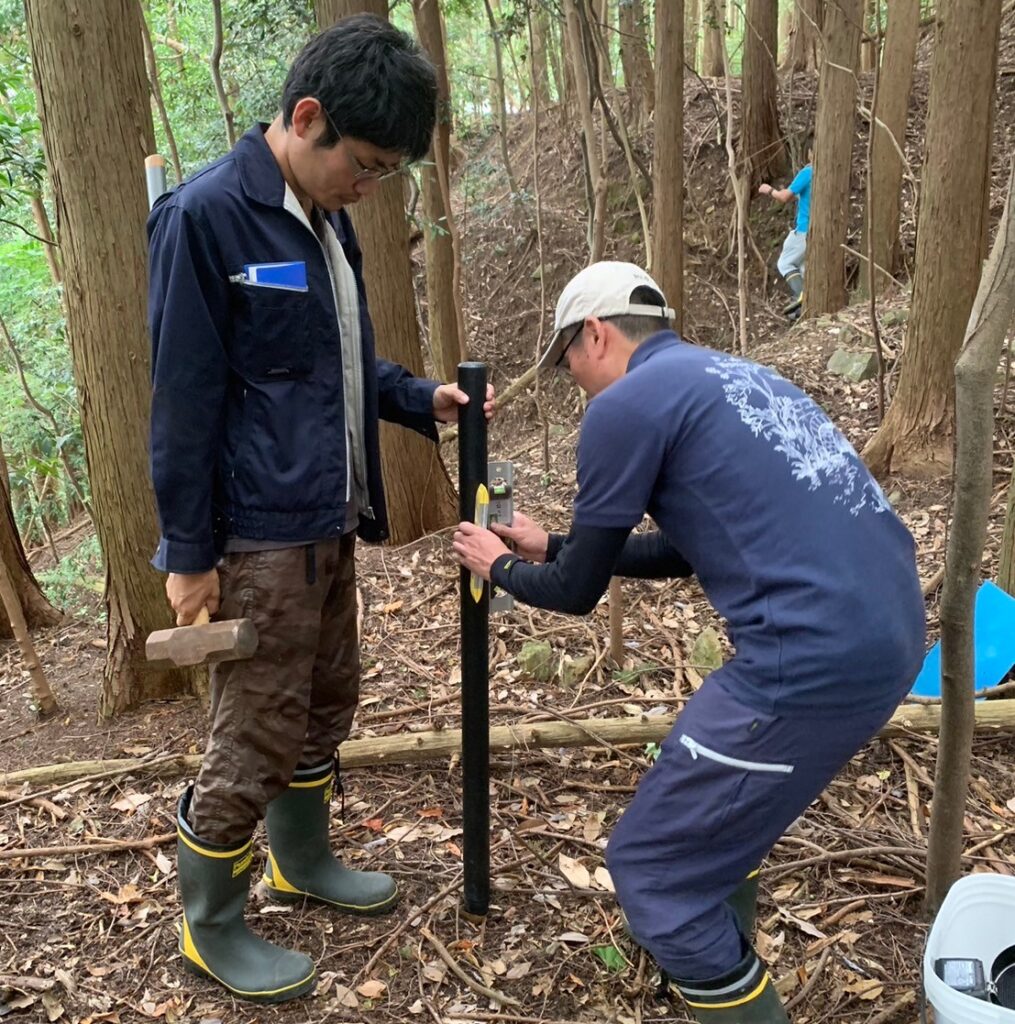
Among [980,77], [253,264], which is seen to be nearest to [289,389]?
[253,264]

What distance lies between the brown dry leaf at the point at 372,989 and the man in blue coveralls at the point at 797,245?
8.41m

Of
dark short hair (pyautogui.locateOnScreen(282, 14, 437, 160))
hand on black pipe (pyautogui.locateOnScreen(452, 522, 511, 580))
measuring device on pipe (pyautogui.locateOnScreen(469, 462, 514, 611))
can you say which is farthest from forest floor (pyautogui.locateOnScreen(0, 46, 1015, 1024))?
dark short hair (pyautogui.locateOnScreen(282, 14, 437, 160))

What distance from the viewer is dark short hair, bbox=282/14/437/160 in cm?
188

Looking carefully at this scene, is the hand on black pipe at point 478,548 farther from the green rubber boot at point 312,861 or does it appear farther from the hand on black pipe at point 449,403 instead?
the green rubber boot at point 312,861

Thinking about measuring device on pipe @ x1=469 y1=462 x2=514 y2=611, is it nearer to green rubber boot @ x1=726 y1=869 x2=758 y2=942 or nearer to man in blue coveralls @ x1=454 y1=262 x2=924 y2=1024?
man in blue coveralls @ x1=454 y1=262 x2=924 y2=1024

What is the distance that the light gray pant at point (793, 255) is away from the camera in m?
9.41

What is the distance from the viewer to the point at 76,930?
2623 millimetres

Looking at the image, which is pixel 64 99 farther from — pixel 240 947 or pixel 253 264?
pixel 240 947

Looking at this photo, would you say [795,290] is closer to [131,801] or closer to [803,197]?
[803,197]

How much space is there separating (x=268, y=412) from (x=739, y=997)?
5.60 feet

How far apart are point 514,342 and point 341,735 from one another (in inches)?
356

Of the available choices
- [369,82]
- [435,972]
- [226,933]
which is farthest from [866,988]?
[369,82]

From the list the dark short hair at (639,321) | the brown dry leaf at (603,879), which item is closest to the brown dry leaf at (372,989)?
the brown dry leaf at (603,879)

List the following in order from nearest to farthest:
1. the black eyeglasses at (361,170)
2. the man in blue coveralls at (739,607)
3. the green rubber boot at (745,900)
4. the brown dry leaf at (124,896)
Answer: the man in blue coveralls at (739,607), the black eyeglasses at (361,170), the green rubber boot at (745,900), the brown dry leaf at (124,896)
